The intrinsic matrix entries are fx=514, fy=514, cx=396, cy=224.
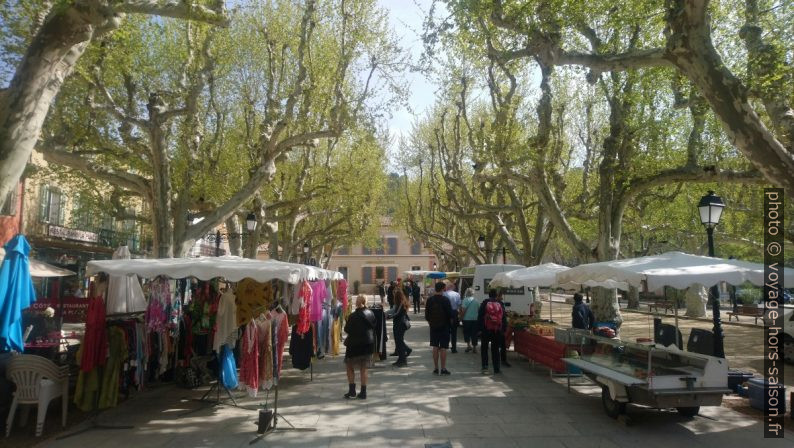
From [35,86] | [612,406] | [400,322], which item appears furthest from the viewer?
[400,322]

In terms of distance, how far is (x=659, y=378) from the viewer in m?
6.49

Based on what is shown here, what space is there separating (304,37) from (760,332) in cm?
1796

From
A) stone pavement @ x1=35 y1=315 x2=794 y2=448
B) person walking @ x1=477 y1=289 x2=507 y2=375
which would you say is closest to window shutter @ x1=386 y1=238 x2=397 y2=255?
person walking @ x1=477 y1=289 x2=507 y2=375

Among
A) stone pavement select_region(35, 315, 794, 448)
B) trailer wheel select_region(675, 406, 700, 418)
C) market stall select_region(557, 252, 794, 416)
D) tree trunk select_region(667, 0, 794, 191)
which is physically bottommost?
stone pavement select_region(35, 315, 794, 448)

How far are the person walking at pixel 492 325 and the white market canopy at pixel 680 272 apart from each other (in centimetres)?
207

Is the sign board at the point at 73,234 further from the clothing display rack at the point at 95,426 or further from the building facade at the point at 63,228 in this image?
the clothing display rack at the point at 95,426

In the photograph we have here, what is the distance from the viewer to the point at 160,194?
1174cm

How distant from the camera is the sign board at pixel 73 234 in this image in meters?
23.4

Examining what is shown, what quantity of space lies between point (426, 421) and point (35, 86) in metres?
6.10

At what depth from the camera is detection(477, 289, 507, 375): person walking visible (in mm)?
10109

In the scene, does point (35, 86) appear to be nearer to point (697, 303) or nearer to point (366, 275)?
point (697, 303)

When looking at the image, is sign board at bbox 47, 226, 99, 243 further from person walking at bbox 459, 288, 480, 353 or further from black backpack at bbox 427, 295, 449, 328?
black backpack at bbox 427, 295, 449, 328

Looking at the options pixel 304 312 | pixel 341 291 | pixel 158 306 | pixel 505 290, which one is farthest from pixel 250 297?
pixel 505 290

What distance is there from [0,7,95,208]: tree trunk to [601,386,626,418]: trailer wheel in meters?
7.61
